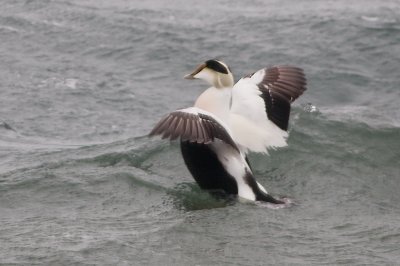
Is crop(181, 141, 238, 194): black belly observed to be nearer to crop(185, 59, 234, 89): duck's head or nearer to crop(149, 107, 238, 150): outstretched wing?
crop(149, 107, 238, 150): outstretched wing

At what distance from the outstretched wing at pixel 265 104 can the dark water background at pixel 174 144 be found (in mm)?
485

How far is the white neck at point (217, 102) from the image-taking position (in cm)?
768

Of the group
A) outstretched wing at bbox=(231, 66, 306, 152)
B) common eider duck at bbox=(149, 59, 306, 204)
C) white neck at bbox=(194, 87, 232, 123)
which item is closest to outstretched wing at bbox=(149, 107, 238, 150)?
common eider duck at bbox=(149, 59, 306, 204)

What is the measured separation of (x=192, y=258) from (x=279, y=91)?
2786mm

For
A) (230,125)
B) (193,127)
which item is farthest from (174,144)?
(193,127)

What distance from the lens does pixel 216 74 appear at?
7738 mm

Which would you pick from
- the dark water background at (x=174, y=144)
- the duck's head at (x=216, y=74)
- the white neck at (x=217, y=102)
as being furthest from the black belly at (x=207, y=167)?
the duck's head at (x=216, y=74)

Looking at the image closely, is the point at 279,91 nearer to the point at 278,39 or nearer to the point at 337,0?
the point at 278,39

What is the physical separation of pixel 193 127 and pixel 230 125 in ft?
3.42

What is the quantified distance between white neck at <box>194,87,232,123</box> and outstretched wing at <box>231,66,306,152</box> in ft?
0.96

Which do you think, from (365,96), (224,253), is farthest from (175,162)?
(365,96)

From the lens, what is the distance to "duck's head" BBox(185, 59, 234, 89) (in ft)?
25.4

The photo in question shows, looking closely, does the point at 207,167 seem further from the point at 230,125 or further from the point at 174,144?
the point at 174,144

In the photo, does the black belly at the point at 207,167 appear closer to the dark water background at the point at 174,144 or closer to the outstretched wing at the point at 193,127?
the dark water background at the point at 174,144
